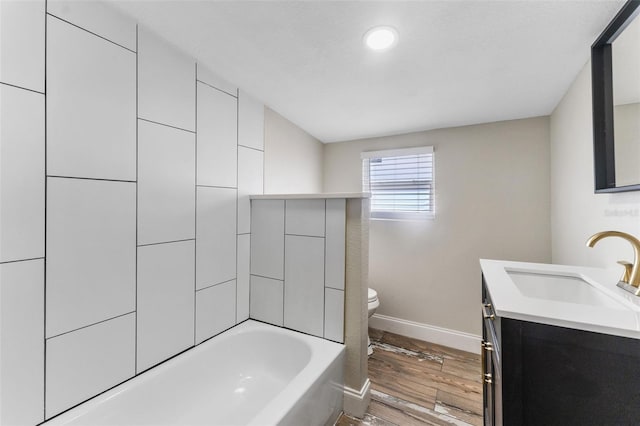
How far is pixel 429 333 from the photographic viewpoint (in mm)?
2568

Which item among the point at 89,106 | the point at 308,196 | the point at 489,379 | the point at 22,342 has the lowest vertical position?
the point at 489,379

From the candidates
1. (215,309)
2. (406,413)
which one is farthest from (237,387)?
(406,413)

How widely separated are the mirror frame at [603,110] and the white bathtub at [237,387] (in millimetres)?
1664

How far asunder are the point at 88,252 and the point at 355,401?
1.73 m

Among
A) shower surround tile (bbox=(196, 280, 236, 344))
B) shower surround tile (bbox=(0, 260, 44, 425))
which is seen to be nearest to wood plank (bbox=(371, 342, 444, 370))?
shower surround tile (bbox=(196, 280, 236, 344))

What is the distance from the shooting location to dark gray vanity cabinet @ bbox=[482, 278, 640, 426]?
70cm

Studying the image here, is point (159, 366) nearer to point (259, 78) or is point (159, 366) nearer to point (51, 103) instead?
point (51, 103)

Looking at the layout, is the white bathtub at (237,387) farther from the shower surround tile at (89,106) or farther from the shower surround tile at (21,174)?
the shower surround tile at (89,106)

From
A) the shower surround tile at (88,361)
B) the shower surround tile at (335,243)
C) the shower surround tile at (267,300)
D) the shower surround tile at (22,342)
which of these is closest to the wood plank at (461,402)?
the shower surround tile at (335,243)

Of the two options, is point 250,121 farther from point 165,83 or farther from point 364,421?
point 364,421

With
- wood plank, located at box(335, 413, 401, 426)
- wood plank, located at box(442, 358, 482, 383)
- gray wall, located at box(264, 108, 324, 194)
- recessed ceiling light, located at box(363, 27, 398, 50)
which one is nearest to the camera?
recessed ceiling light, located at box(363, 27, 398, 50)

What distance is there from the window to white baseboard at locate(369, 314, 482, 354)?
106 centimetres

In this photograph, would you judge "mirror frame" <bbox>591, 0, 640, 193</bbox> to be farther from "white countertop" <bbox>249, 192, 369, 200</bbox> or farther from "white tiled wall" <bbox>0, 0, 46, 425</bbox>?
"white tiled wall" <bbox>0, 0, 46, 425</bbox>

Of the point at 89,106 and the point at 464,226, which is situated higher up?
the point at 89,106
